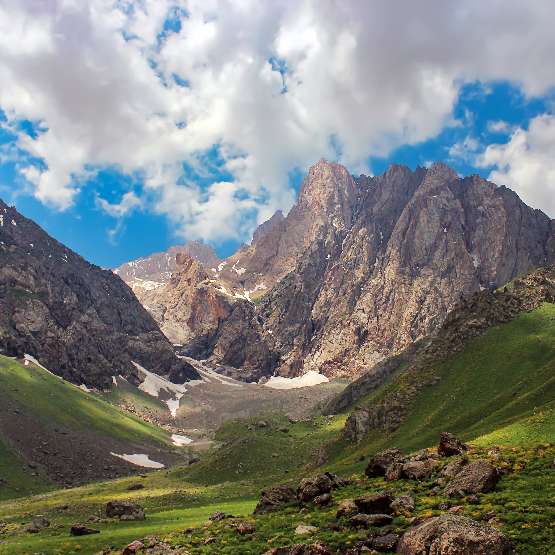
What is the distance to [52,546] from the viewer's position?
46.7 meters

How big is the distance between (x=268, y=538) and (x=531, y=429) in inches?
1345

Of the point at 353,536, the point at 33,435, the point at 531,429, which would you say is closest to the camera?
the point at 353,536

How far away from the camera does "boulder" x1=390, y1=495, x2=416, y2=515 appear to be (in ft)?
107

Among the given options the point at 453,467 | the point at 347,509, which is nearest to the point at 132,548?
the point at 347,509

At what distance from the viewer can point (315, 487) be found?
44.5m

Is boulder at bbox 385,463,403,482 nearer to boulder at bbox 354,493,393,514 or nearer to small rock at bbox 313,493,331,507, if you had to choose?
small rock at bbox 313,493,331,507

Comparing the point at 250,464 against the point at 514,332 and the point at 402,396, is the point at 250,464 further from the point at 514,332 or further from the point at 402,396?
the point at 514,332

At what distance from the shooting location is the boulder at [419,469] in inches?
1630

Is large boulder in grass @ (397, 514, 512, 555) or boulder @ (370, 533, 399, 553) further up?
large boulder in grass @ (397, 514, 512, 555)

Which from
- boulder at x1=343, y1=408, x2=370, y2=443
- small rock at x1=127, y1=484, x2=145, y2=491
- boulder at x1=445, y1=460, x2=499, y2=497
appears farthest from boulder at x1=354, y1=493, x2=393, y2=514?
small rock at x1=127, y1=484, x2=145, y2=491

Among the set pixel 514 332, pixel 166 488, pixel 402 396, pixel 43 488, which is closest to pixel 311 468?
pixel 402 396

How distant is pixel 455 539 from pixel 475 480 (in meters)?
12.6

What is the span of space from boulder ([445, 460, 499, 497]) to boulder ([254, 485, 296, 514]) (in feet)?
51.3

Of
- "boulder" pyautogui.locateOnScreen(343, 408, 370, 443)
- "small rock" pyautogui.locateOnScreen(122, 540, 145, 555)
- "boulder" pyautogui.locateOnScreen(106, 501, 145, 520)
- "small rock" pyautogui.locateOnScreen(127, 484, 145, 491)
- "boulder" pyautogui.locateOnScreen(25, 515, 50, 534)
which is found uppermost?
"boulder" pyautogui.locateOnScreen(343, 408, 370, 443)
